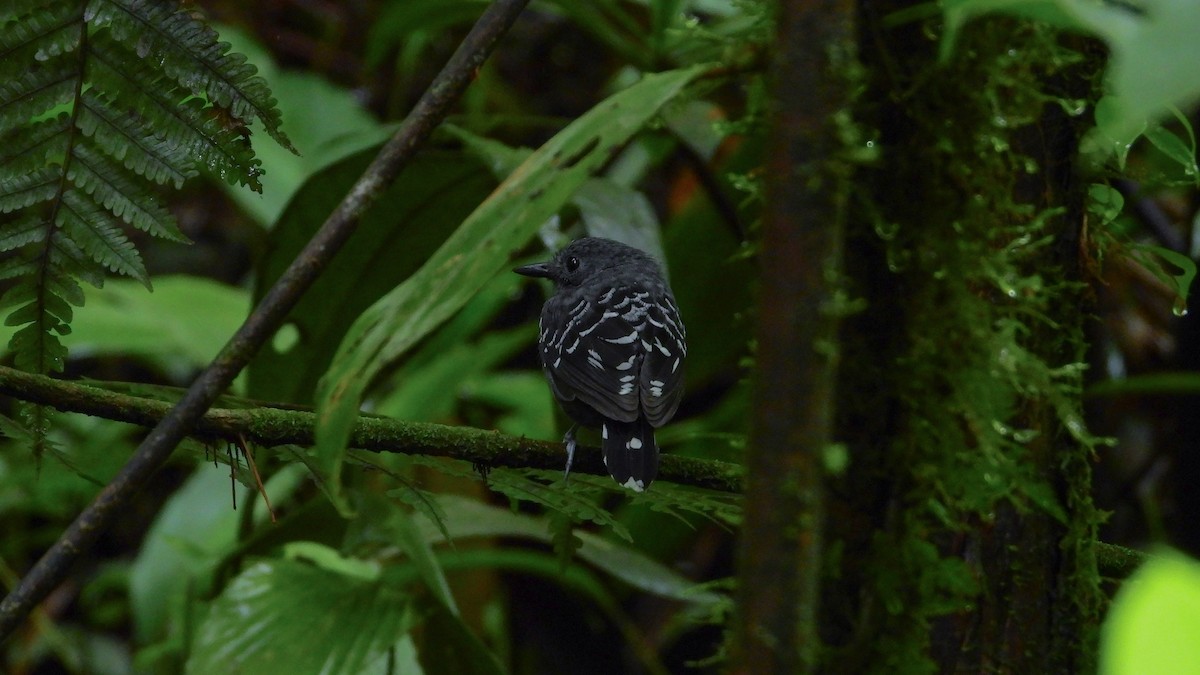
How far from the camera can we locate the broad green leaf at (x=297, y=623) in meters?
2.00

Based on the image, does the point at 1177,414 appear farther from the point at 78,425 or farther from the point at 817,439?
the point at 78,425

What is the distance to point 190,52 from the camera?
4.74 ft

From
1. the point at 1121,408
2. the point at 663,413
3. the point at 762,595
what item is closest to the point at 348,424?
the point at 762,595

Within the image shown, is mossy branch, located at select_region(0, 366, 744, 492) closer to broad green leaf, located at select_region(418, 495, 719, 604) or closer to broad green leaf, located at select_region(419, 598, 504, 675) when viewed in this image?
broad green leaf, located at select_region(419, 598, 504, 675)

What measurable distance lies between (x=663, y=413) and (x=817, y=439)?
4.29 ft

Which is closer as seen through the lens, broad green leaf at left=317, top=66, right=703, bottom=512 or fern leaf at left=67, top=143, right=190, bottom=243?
broad green leaf at left=317, top=66, right=703, bottom=512

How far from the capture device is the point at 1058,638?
4.33ft

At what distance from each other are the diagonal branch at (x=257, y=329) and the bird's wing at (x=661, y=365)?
0.92m

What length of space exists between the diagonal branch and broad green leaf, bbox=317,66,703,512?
0.63 ft

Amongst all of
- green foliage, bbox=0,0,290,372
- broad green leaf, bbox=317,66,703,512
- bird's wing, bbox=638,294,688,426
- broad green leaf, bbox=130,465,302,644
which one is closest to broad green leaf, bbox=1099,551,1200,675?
broad green leaf, bbox=317,66,703,512

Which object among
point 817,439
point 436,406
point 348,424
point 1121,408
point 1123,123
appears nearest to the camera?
point 1123,123

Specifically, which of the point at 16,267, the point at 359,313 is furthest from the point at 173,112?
the point at 359,313

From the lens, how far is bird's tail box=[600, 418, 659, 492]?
5.50 feet

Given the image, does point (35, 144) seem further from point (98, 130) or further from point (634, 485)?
point (634, 485)
